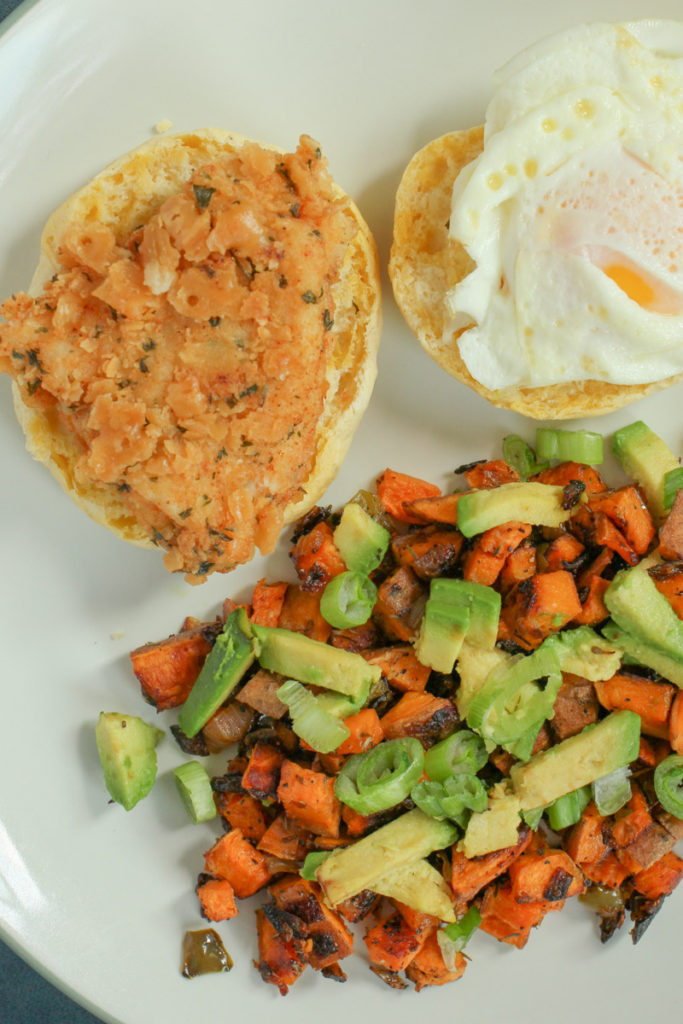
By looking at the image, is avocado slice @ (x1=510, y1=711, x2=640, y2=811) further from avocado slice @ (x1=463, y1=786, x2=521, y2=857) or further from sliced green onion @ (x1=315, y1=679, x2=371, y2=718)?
sliced green onion @ (x1=315, y1=679, x2=371, y2=718)

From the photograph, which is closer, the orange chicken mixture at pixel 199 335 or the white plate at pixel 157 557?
the orange chicken mixture at pixel 199 335

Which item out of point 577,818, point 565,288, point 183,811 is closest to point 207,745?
point 183,811

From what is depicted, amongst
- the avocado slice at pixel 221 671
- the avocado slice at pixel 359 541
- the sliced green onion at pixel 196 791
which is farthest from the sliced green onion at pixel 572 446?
the sliced green onion at pixel 196 791

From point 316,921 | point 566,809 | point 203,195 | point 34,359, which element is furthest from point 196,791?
point 203,195

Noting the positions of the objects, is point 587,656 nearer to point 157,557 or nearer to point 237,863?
point 237,863

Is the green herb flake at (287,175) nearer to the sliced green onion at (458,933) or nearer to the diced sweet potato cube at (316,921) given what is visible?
the diced sweet potato cube at (316,921)

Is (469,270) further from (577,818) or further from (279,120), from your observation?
(577,818)

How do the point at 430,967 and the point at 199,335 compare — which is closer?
the point at 199,335
